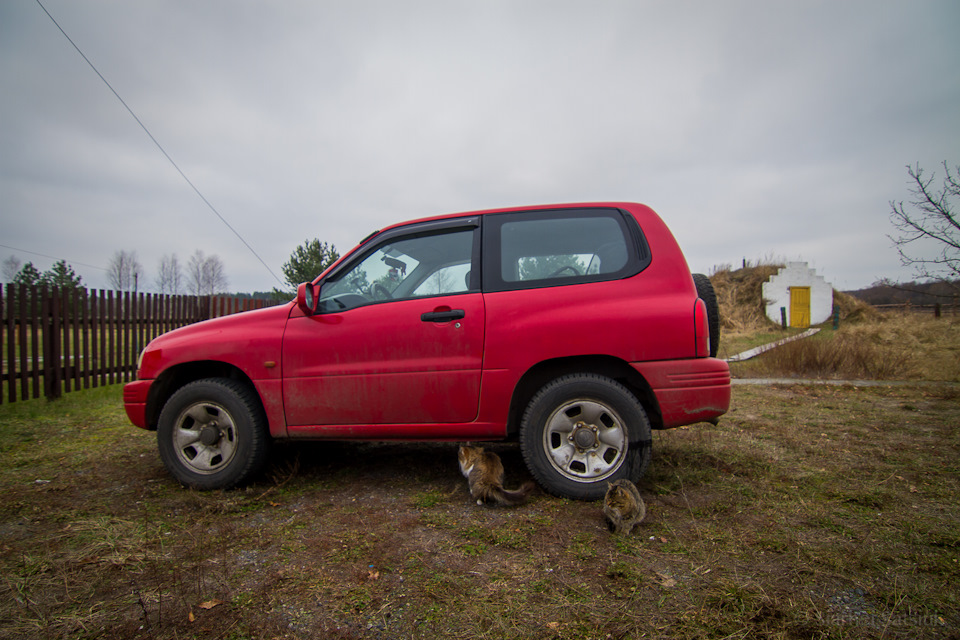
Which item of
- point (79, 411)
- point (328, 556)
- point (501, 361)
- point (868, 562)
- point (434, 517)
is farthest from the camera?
point (79, 411)

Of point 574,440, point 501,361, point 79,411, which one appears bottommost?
point 79,411

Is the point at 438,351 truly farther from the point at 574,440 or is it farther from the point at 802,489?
the point at 802,489

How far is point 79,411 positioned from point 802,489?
314 inches

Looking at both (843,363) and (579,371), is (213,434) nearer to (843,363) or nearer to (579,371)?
(579,371)

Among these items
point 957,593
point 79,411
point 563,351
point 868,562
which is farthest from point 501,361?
point 79,411

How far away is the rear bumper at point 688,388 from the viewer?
9.07 ft

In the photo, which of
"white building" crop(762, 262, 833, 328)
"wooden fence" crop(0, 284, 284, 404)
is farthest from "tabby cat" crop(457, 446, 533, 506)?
"white building" crop(762, 262, 833, 328)

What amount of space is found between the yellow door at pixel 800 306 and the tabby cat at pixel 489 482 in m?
27.0

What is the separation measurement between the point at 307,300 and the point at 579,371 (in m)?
1.81

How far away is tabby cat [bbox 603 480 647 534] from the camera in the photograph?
7.84ft

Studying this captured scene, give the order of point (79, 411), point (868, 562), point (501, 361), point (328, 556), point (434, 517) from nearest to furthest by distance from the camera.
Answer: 1. point (868, 562)
2. point (328, 556)
3. point (434, 517)
4. point (501, 361)
5. point (79, 411)

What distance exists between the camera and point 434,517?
106 inches

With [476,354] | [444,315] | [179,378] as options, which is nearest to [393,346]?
[444,315]

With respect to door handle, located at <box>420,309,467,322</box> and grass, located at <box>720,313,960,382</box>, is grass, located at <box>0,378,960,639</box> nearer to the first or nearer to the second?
door handle, located at <box>420,309,467,322</box>
